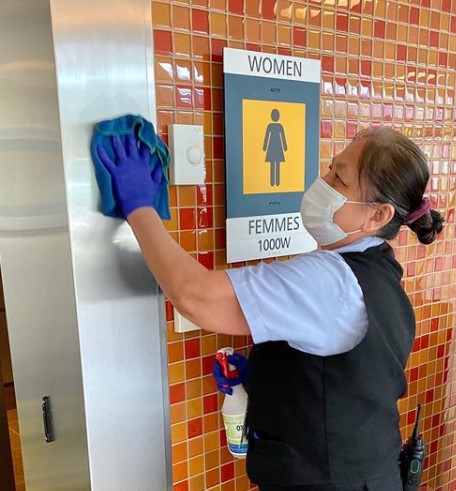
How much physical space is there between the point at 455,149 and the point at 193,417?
1107mm

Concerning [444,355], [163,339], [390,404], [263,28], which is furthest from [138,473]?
[444,355]

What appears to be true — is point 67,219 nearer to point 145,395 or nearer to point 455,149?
point 145,395

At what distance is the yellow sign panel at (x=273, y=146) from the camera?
3.44 ft

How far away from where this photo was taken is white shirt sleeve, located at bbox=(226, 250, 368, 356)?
2.62 ft

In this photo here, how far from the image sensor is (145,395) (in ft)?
3.21

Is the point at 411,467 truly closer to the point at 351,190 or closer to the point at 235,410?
the point at 235,410

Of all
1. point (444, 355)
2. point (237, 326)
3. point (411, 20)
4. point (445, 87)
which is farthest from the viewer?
point (444, 355)

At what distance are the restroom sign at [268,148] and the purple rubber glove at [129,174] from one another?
0.23 metres

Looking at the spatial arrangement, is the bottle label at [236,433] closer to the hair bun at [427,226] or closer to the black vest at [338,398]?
the black vest at [338,398]

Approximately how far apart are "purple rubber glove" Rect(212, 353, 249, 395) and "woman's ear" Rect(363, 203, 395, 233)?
39 cm

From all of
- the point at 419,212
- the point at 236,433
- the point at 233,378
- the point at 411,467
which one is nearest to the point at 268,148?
the point at 419,212

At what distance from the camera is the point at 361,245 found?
0.94 meters

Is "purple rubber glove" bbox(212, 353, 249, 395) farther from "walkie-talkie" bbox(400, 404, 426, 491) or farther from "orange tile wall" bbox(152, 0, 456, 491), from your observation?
"walkie-talkie" bbox(400, 404, 426, 491)

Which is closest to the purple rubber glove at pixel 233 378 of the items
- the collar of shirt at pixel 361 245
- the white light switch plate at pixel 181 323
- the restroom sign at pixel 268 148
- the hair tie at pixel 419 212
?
the white light switch plate at pixel 181 323
